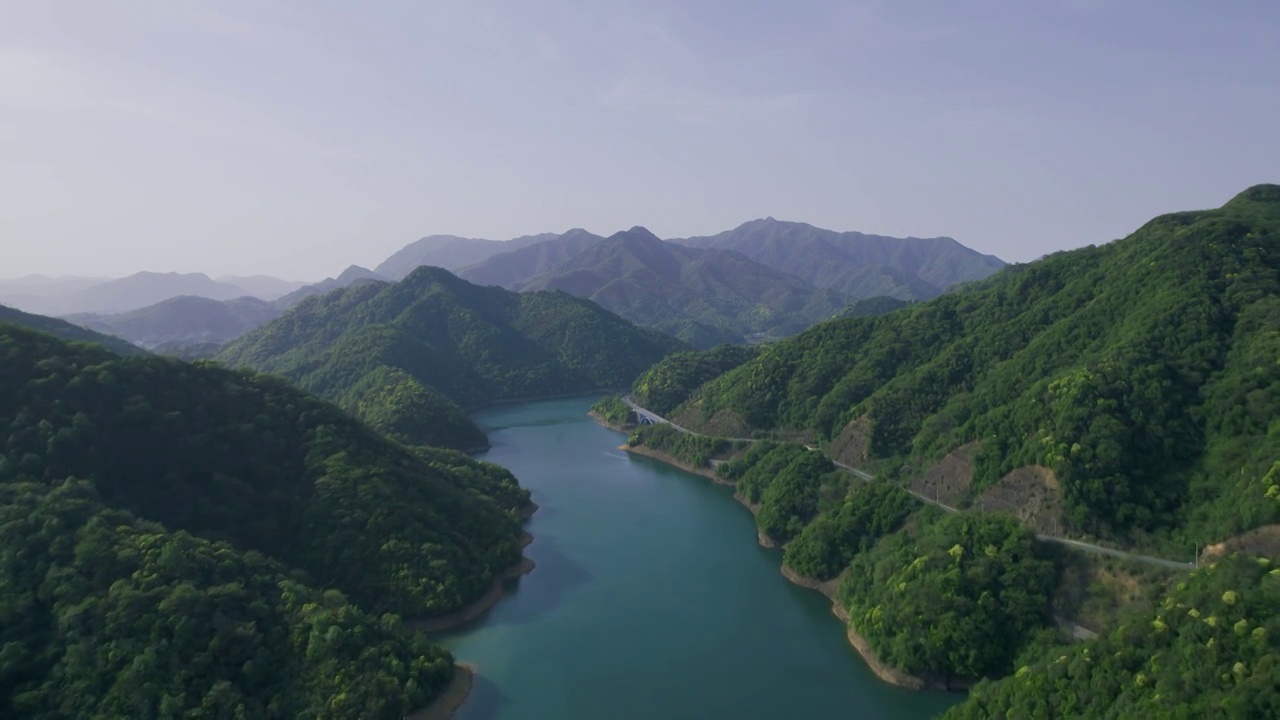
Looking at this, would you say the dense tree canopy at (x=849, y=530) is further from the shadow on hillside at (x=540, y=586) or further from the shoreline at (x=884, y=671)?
the shadow on hillside at (x=540, y=586)

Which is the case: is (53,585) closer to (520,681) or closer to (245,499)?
(245,499)

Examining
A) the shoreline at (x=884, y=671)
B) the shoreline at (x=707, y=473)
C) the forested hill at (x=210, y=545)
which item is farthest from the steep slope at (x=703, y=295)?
the shoreline at (x=884, y=671)

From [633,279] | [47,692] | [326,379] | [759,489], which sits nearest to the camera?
[47,692]

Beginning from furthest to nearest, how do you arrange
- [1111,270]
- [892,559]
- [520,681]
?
1. [1111,270]
2. [892,559]
3. [520,681]

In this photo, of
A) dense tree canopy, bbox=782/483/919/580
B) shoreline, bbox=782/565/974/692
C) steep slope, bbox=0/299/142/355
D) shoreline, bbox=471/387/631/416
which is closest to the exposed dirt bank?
dense tree canopy, bbox=782/483/919/580

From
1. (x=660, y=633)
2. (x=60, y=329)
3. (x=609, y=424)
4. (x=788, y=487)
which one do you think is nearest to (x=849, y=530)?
(x=788, y=487)

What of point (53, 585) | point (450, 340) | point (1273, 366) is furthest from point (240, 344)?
point (1273, 366)
